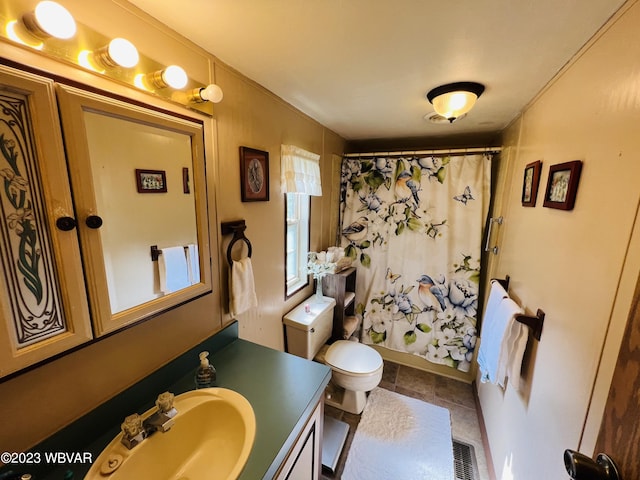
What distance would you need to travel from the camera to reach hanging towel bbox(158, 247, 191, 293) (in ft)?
3.03

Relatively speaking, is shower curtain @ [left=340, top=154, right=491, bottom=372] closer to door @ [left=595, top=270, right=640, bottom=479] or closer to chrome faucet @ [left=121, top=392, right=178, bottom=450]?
door @ [left=595, top=270, right=640, bottom=479]

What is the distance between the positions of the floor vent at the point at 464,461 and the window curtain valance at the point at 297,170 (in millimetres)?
2055

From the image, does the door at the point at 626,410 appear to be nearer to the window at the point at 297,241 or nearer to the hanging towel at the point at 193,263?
the hanging towel at the point at 193,263

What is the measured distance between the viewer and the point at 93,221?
0.69 metres

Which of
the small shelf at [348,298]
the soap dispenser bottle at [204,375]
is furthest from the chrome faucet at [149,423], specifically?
the small shelf at [348,298]

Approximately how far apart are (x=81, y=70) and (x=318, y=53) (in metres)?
0.79

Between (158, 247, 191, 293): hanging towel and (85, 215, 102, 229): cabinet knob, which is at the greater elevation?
(85, 215, 102, 229): cabinet knob

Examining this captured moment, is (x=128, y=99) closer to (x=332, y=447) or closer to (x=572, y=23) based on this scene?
(x=572, y=23)

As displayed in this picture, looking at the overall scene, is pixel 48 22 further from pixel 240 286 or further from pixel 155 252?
pixel 240 286

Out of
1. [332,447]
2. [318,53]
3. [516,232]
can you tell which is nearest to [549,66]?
[516,232]

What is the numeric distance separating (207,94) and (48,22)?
0.41 m

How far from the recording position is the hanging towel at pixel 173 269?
924 mm

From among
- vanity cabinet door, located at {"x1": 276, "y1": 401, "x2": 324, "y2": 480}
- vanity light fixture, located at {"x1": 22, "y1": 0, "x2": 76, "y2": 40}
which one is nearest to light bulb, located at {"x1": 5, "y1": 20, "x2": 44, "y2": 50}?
vanity light fixture, located at {"x1": 22, "y1": 0, "x2": 76, "y2": 40}

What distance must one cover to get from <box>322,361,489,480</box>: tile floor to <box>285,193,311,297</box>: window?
1091 mm
